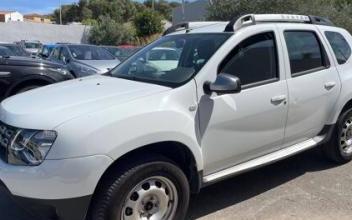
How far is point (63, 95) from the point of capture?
395 centimetres

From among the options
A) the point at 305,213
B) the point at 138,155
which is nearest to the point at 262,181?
the point at 305,213

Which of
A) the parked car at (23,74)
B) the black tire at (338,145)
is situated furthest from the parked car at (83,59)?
the black tire at (338,145)

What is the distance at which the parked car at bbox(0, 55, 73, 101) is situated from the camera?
8414mm

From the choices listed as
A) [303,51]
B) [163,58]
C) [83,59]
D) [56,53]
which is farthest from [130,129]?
[56,53]

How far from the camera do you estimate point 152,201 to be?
12.3 ft

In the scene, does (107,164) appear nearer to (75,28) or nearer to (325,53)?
(325,53)

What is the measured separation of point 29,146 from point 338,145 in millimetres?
3715

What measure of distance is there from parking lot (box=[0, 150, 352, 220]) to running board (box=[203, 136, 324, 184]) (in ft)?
1.32

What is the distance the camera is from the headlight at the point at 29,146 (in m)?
3.24

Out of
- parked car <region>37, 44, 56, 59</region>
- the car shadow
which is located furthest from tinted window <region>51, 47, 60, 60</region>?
the car shadow

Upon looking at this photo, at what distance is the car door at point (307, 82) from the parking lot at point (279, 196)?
0.52 meters

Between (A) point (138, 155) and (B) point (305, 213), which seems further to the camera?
(B) point (305, 213)

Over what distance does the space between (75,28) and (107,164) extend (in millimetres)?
45535

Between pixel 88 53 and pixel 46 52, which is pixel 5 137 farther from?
pixel 46 52
